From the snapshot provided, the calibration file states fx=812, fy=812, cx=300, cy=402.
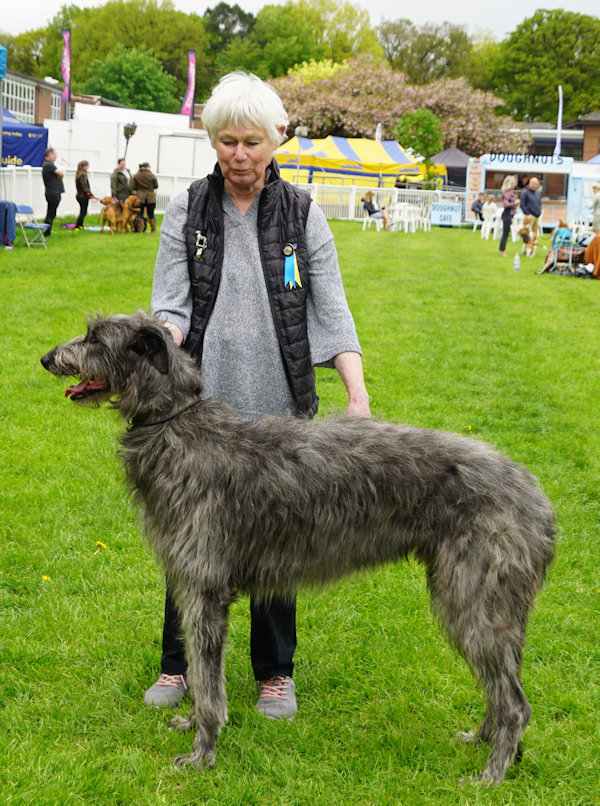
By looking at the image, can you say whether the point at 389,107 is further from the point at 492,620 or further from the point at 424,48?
the point at 492,620

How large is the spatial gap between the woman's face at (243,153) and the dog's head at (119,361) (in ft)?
2.49

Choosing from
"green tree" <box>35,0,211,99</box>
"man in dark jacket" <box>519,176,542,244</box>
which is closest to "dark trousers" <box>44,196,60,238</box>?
"man in dark jacket" <box>519,176,542,244</box>

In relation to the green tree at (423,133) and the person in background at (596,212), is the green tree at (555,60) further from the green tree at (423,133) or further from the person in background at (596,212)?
the person in background at (596,212)

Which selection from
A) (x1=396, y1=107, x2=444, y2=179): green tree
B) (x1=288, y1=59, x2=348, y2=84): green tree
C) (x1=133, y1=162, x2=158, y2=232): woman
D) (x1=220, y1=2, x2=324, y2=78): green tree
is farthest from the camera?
(x1=220, y1=2, x2=324, y2=78): green tree

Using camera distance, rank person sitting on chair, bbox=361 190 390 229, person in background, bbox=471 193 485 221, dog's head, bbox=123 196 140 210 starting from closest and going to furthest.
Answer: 1. dog's head, bbox=123 196 140 210
2. person sitting on chair, bbox=361 190 390 229
3. person in background, bbox=471 193 485 221

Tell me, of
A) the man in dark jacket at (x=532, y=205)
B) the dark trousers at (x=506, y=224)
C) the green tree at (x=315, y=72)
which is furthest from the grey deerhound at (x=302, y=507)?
the green tree at (x=315, y=72)

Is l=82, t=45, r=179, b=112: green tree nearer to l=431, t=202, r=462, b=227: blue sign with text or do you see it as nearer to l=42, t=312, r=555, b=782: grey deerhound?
l=431, t=202, r=462, b=227: blue sign with text

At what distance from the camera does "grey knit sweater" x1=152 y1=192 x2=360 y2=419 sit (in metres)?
3.65

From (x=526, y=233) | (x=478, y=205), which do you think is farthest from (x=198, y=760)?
(x=478, y=205)

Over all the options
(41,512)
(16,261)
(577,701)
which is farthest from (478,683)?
(16,261)

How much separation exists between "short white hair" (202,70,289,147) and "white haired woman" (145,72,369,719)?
4 centimetres

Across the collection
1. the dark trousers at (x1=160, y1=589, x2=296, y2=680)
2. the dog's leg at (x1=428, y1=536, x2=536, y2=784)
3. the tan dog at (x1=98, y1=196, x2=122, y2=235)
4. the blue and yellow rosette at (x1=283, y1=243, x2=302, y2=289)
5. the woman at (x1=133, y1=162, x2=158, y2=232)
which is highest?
the woman at (x1=133, y1=162, x2=158, y2=232)

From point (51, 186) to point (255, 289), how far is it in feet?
62.3

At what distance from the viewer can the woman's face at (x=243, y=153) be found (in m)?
3.41
